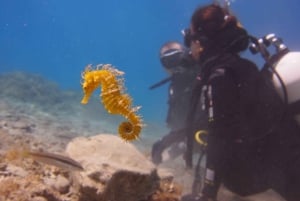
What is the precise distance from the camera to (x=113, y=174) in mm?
2959

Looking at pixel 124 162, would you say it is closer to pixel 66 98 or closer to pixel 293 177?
pixel 293 177

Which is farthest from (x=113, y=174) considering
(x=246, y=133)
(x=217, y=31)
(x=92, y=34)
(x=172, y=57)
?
(x=92, y=34)

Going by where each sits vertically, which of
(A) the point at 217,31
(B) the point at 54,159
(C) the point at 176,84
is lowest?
(B) the point at 54,159

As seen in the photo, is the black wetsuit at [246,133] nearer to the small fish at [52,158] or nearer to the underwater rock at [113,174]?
the underwater rock at [113,174]

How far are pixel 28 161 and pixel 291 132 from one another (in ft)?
11.4

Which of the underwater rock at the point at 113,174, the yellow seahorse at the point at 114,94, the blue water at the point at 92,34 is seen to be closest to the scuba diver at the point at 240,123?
the underwater rock at the point at 113,174

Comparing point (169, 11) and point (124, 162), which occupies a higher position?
point (169, 11)

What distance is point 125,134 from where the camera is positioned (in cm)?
296

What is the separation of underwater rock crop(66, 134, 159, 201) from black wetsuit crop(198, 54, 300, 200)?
1423 millimetres

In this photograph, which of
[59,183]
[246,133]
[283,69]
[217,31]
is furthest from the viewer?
[217,31]

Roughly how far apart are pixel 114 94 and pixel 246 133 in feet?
8.07

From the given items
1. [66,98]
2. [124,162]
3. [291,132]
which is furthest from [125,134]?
[66,98]

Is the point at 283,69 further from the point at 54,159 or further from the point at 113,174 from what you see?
the point at 54,159

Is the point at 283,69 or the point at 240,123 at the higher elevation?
the point at 283,69
